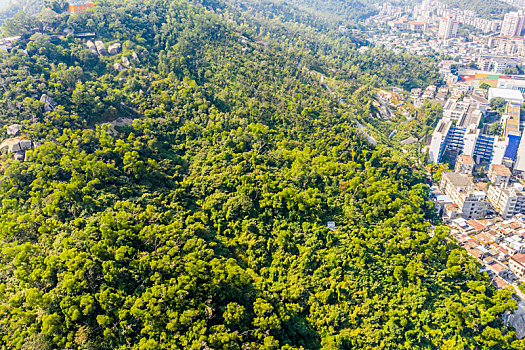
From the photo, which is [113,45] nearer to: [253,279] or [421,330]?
[253,279]

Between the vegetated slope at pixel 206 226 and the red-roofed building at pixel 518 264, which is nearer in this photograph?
the vegetated slope at pixel 206 226

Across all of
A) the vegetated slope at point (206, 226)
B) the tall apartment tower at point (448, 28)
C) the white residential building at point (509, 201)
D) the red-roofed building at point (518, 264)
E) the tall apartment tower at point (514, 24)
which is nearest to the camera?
the vegetated slope at point (206, 226)

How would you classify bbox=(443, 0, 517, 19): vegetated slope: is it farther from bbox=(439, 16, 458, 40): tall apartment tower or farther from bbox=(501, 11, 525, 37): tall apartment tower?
bbox=(439, 16, 458, 40): tall apartment tower

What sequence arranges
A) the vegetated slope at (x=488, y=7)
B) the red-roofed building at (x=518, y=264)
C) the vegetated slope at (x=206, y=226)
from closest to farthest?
the vegetated slope at (x=206, y=226) → the red-roofed building at (x=518, y=264) → the vegetated slope at (x=488, y=7)

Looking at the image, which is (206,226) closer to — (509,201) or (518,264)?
(518,264)

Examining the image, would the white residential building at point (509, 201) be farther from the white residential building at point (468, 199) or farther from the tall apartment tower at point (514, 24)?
the tall apartment tower at point (514, 24)

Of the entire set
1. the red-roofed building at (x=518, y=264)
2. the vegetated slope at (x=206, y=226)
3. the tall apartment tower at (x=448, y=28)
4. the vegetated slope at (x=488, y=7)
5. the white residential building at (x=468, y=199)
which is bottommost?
the red-roofed building at (x=518, y=264)

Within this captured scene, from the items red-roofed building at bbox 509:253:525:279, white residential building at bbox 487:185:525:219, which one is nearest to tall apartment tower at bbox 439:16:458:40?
white residential building at bbox 487:185:525:219

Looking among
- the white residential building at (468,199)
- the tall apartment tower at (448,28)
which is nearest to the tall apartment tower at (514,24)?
the tall apartment tower at (448,28)

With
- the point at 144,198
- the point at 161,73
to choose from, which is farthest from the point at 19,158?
the point at 161,73
